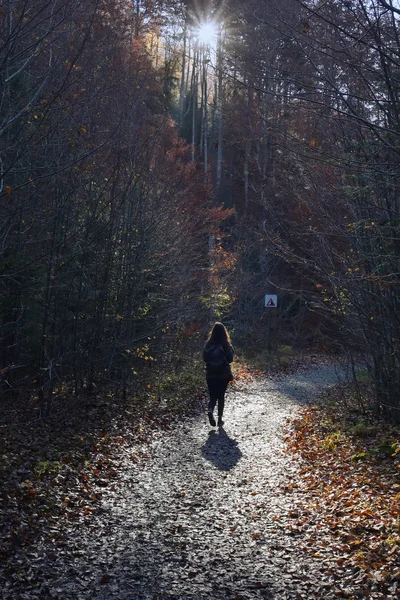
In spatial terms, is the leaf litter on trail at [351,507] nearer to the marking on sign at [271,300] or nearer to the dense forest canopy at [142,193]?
the dense forest canopy at [142,193]

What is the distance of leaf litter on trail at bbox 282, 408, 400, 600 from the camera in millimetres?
5656

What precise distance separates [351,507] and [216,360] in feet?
19.2

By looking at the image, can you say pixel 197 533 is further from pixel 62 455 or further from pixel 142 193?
pixel 142 193

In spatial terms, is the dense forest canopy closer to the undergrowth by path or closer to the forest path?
the undergrowth by path

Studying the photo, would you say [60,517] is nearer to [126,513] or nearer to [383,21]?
[126,513]

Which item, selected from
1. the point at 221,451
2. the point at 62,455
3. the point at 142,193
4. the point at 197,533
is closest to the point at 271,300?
the point at 142,193

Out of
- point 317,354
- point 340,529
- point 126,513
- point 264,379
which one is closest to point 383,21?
point 340,529

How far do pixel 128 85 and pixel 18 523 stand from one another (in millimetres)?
10480

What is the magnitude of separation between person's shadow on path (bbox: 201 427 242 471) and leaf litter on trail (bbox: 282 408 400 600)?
111 centimetres

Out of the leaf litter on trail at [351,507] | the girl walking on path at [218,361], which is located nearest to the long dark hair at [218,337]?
the girl walking on path at [218,361]

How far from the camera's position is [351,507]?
298 inches

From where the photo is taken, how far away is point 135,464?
33.1ft

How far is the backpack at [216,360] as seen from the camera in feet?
42.9

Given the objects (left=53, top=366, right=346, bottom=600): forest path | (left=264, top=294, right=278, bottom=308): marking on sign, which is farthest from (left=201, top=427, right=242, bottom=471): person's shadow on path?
A: (left=264, top=294, right=278, bottom=308): marking on sign
